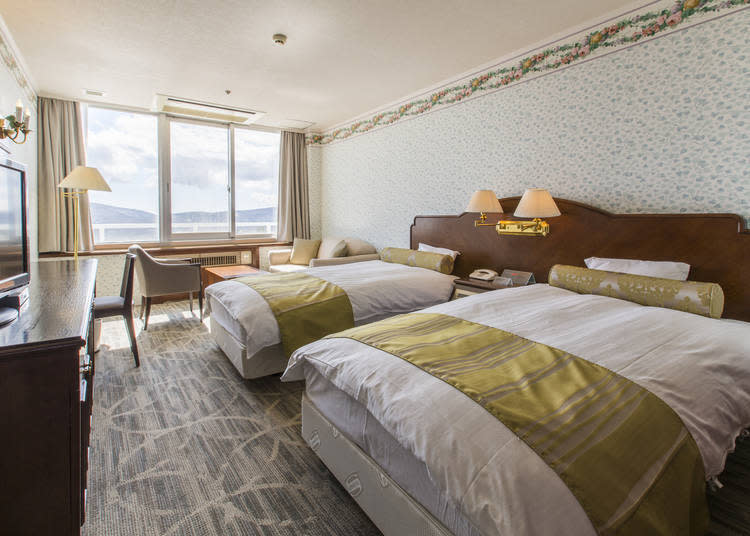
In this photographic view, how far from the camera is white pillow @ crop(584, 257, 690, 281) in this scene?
2.27m

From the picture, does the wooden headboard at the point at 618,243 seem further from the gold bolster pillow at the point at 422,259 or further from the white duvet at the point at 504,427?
the white duvet at the point at 504,427

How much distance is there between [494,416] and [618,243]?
215 cm

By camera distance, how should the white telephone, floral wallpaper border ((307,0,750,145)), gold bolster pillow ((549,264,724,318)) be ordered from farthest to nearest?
the white telephone → floral wallpaper border ((307,0,750,145)) → gold bolster pillow ((549,264,724,318))

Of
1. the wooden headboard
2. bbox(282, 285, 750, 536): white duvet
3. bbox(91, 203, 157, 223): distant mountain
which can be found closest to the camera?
bbox(282, 285, 750, 536): white duvet

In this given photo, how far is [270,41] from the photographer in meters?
2.97

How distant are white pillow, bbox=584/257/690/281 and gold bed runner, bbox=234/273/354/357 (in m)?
1.82

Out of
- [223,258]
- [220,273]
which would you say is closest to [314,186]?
[223,258]

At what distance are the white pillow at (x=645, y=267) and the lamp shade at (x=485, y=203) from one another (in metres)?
0.86

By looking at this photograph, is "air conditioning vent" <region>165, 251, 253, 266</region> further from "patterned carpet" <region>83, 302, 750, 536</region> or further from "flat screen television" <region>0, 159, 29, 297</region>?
"flat screen television" <region>0, 159, 29, 297</region>

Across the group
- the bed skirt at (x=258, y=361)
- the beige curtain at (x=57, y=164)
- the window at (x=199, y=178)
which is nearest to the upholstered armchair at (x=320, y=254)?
the window at (x=199, y=178)

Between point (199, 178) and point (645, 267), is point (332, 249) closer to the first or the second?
point (199, 178)

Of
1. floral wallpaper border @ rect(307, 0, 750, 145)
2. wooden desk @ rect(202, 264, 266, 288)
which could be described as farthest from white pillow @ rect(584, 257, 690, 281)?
wooden desk @ rect(202, 264, 266, 288)

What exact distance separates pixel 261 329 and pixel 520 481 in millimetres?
1854

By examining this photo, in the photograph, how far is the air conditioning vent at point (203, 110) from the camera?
448 cm
